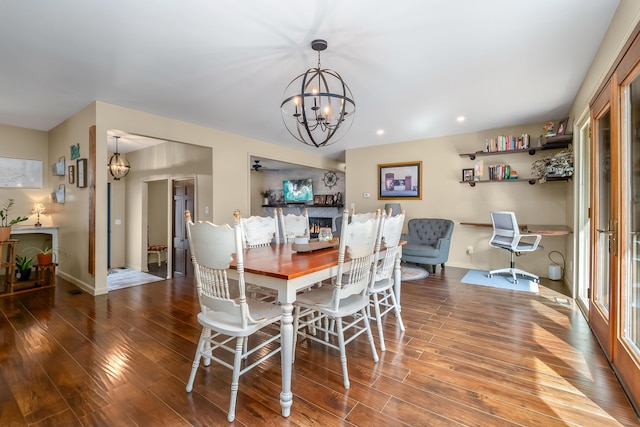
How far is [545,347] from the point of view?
244 cm

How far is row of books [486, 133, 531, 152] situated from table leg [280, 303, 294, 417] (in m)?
4.90

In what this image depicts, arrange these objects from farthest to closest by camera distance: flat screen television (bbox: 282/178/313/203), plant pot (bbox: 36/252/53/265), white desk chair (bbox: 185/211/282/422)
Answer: flat screen television (bbox: 282/178/313/203), plant pot (bbox: 36/252/53/265), white desk chair (bbox: 185/211/282/422)

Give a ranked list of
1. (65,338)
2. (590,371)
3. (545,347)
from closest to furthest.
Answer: (590,371), (545,347), (65,338)

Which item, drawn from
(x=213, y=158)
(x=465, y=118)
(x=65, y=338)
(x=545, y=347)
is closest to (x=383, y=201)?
(x=465, y=118)

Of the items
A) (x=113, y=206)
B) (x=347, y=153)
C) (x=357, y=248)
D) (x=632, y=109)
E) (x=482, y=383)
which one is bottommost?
(x=482, y=383)

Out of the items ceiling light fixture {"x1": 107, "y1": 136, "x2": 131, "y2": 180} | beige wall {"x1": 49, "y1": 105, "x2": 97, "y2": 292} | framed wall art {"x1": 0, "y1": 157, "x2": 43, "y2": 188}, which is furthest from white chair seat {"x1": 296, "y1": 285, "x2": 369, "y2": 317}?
framed wall art {"x1": 0, "y1": 157, "x2": 43, "y2": 188}

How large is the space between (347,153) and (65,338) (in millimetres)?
5748

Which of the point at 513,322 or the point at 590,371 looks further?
the point at 513,322

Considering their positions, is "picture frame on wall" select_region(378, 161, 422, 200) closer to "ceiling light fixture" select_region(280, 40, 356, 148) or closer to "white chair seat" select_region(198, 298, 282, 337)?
"ceiling light fixture" select_region(280, 40, 356, 148)

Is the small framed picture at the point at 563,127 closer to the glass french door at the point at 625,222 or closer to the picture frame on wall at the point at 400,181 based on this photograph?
the picture frame on wall at the point at 400,181

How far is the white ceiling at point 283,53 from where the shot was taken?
2133 mm

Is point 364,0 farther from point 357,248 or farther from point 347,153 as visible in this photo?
point 347,153

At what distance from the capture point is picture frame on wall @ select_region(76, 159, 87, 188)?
4.14 meters

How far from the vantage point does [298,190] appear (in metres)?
8.91
